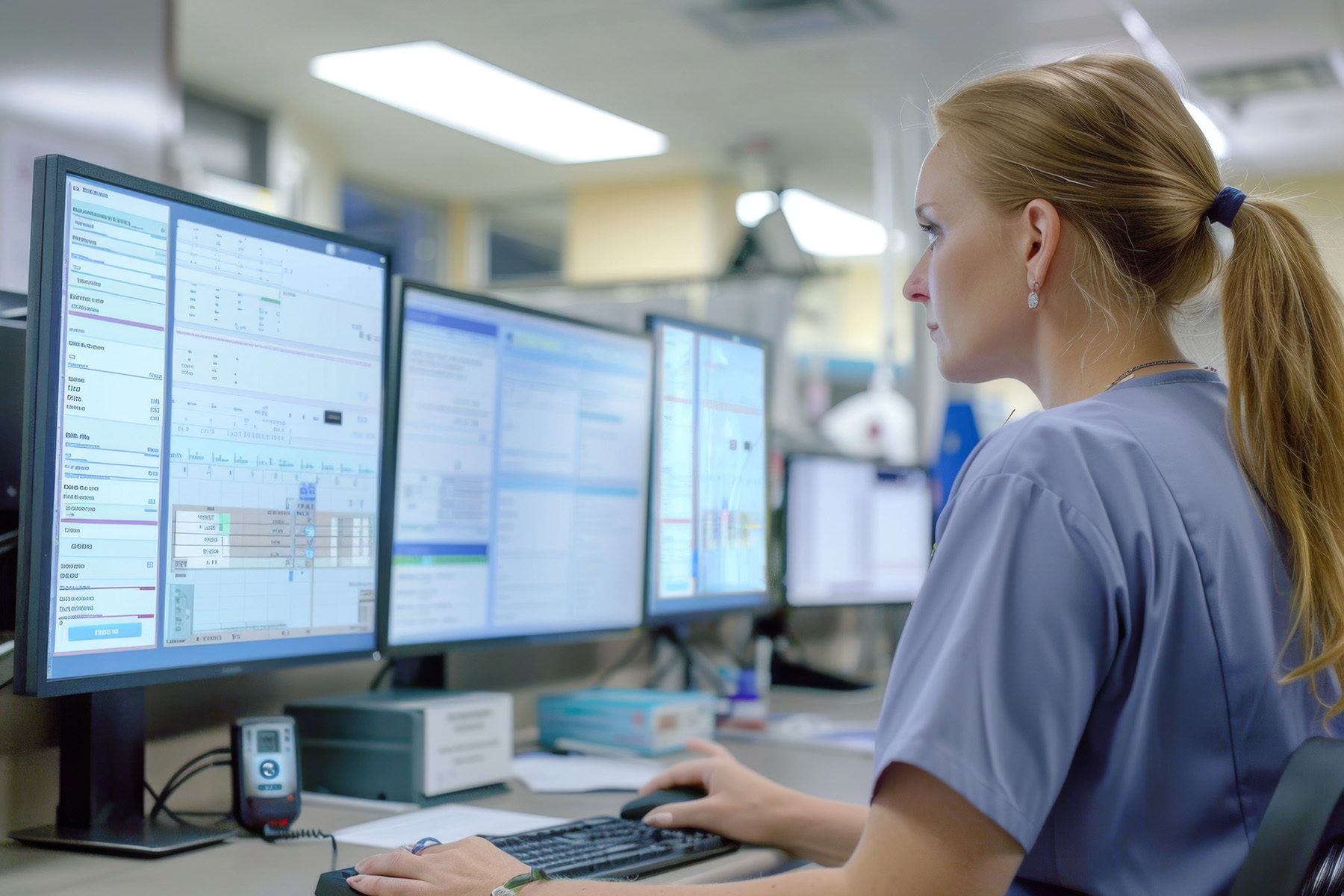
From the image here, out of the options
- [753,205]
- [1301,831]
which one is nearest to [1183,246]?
[1301,831]

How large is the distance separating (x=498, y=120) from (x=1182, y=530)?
5084 millimetres

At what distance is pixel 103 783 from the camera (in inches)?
38.2

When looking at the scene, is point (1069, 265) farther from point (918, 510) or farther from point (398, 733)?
point (918, 510)

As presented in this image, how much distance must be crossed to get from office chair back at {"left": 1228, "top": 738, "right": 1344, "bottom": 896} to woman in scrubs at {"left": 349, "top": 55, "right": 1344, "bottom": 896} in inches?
2.1

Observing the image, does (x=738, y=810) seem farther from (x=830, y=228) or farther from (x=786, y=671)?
(x=830, y=228)

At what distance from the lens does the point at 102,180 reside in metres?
0.90

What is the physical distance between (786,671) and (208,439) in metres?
1.33

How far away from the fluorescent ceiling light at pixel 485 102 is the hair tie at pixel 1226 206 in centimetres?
410

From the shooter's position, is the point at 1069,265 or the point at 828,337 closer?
the point at 1069,265

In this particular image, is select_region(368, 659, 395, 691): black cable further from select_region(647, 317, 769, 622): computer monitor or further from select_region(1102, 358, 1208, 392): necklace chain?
select_region(1102, 358, 1208, 392): necklace chain

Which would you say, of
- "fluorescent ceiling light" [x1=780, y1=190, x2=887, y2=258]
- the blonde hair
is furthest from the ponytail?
"fluorescent ceiling light" [x1=780, y1=190, x2=887, y2=258]

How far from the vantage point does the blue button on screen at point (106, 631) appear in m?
0.88

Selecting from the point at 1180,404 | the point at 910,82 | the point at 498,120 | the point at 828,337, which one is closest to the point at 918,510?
the point at 1180,404

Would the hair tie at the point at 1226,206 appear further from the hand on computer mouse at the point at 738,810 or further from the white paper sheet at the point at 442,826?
the white paper sheet at the point at 442,826
